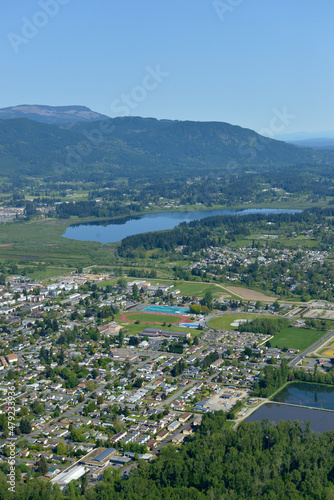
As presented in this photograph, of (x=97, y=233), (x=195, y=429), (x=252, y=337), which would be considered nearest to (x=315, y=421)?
(x=195, y=429)

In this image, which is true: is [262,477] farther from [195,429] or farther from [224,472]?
[195,429]

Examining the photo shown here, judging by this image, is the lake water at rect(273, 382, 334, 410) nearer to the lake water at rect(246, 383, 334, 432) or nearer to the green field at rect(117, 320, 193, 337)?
the lake water at rect(246, 383, 334, 432)

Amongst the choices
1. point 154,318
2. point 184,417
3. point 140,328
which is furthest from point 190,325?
point 184,417

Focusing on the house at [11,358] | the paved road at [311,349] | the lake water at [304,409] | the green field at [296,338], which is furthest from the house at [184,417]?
the house at [11,358]

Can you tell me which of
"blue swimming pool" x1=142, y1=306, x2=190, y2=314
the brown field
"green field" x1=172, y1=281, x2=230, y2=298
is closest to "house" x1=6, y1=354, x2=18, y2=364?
"blue swimming pool" x1=142, y1=306, x2=190, y2=314

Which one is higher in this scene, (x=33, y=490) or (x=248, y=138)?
(x=248, y=138)

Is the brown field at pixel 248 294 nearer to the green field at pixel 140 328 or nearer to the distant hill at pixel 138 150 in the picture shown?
the green field at pixel 140 328
